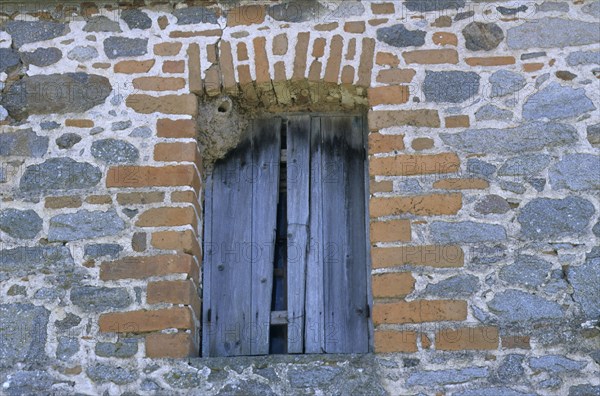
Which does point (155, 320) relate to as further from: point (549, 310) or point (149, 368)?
point (549, 310)

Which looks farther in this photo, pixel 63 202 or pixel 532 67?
A: pixel 532 67

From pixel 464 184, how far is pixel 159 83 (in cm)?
158

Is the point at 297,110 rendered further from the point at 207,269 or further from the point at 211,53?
the point at 207,269

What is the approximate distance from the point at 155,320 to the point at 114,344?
0.21 metres

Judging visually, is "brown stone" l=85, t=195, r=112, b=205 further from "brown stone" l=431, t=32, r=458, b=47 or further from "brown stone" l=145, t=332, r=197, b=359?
"brown stone" l=431, t=32, r=458, b=47

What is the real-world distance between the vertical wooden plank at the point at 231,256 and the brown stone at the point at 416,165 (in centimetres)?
72

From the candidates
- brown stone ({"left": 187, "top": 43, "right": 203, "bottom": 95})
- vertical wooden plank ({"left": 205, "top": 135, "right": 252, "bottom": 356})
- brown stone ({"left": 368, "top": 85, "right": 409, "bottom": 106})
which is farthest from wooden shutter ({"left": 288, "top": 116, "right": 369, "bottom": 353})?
brown stone ({"left": 187, "top": 43, "right": 203, "bottom": 95})

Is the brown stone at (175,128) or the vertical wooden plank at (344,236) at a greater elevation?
the brown stone at (175,128)

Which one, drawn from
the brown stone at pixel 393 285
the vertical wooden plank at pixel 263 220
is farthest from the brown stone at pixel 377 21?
the brown stone at pixel 393 285

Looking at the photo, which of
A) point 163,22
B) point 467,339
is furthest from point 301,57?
point 467,339

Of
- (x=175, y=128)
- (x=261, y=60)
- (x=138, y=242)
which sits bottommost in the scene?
(x=138, y=242)

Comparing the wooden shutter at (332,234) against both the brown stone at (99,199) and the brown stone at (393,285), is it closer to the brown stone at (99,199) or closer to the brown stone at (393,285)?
the brown stone at (393,285)

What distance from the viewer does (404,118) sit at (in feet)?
16.7

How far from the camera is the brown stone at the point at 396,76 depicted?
5156 millimetres
